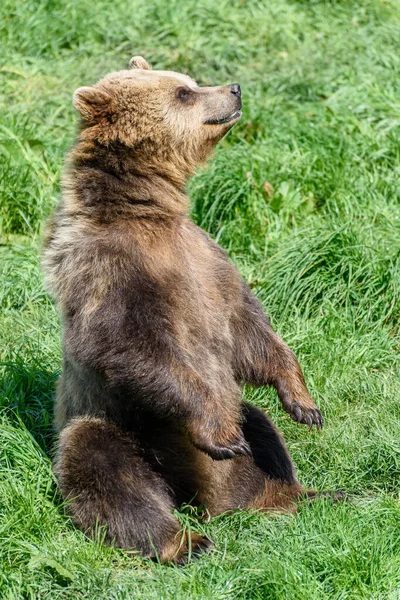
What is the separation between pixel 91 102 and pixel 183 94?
19.9 inches

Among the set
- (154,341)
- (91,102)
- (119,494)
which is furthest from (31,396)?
(91,102)

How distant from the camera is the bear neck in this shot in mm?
4887

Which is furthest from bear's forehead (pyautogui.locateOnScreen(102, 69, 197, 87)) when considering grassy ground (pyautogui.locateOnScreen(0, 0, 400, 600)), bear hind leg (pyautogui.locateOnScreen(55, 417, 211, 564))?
grassy ground (pyautogui.locateOnScreen(0, 0, 400, 600))

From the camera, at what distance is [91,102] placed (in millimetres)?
4953

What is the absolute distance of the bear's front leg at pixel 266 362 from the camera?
5246 mm

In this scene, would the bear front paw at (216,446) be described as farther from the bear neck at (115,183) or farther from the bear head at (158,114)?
the bear head at (158,114)

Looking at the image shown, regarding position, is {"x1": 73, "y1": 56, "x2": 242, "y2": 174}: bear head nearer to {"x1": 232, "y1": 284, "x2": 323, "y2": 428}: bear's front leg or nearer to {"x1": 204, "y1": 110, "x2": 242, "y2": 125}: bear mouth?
{"x1": 204, "y1": 110, "x2": 242, "y2": 125}: bear mouth

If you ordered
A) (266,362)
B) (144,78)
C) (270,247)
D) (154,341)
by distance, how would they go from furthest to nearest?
(270,247), (266,362), (144,78), (154,341)

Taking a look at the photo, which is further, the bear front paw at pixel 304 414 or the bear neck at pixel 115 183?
the bear front paw at pixel 304 414

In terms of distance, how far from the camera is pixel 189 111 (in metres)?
5.16

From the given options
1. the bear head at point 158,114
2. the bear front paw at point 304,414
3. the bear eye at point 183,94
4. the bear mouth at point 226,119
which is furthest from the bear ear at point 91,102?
the bear front paw at point 304,414

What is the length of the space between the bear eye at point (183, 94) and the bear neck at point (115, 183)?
362 mm

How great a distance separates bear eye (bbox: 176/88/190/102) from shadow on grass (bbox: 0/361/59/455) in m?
1.90

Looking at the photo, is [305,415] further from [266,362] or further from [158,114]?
[158,114]
